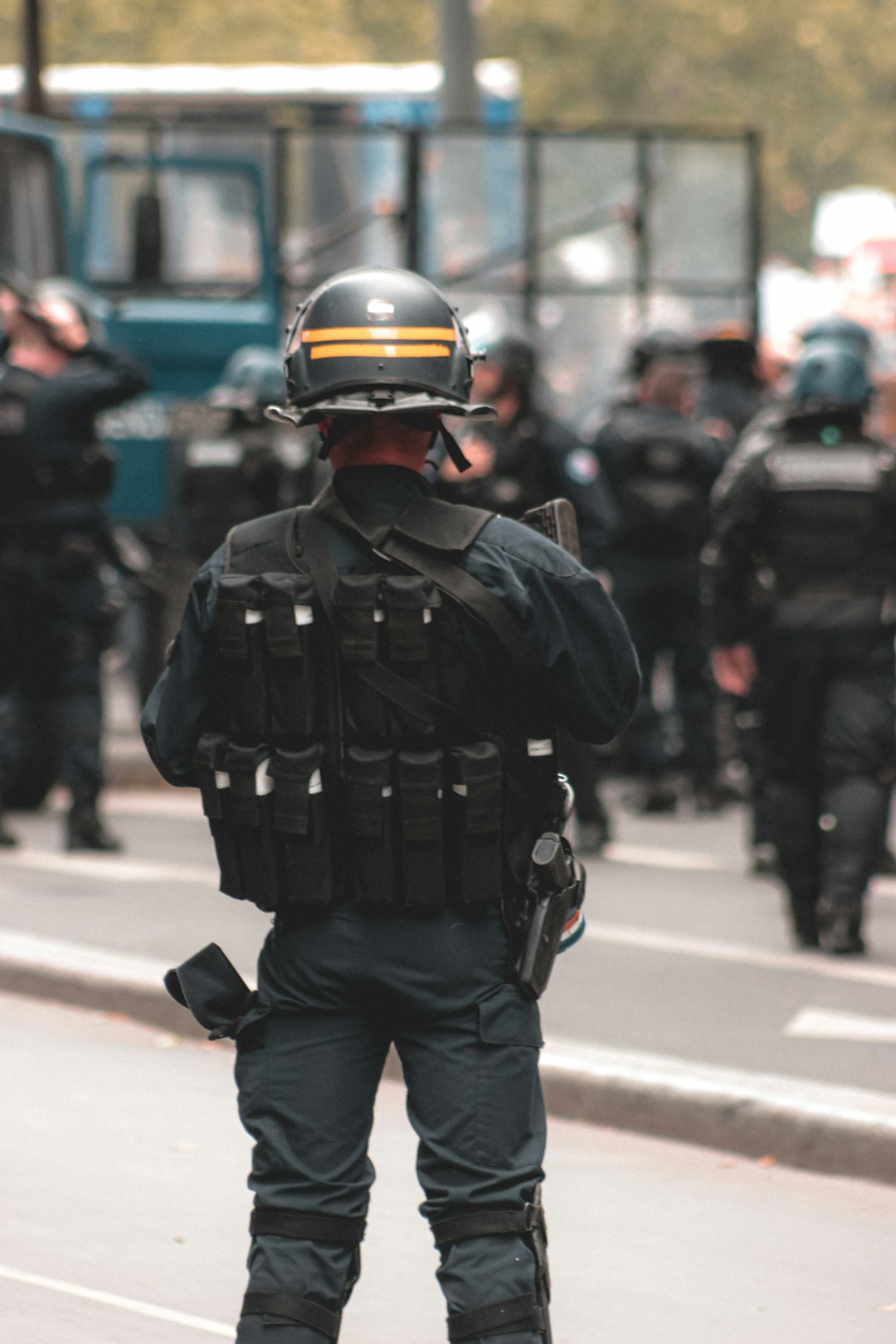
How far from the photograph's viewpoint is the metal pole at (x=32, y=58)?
49.0 feet

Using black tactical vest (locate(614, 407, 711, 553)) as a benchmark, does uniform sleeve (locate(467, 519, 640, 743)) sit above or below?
above

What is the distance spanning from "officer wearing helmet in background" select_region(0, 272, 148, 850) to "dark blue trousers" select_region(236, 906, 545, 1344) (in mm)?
5394

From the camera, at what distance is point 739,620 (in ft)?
25.1

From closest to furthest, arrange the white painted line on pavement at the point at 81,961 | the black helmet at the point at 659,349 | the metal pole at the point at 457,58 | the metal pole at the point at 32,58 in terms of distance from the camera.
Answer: the white painted line on pavement at the point at 81,961
the black helmet at the point at 659,349
the metal pole at the point at 32,58
the metal pole at the point at 457,58

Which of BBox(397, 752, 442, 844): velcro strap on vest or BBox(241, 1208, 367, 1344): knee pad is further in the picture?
BBox(397, 752, 442, 844): velcro strap on vest

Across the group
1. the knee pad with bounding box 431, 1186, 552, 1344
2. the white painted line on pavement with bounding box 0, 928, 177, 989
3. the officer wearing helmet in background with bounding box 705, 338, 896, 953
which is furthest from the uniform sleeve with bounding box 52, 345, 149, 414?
the knee pad with bounding box 431, 1186, 552, 1344

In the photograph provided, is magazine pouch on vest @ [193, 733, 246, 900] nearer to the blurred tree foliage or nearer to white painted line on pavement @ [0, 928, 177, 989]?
white painted line on pavement @ [0, 928, 177, 989]

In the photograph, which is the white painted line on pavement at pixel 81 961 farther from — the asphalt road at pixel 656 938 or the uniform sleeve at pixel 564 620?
the uniform sleeve at pixel 564 620

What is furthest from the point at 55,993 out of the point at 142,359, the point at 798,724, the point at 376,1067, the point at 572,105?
the point at 572,105

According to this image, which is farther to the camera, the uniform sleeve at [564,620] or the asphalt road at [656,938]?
the asphalt road at [656,938]

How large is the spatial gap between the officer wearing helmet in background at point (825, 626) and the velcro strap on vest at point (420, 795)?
4.07 meters

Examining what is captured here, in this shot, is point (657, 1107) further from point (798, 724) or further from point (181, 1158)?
point (798, 724)

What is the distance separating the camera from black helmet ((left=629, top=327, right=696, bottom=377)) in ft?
33.3

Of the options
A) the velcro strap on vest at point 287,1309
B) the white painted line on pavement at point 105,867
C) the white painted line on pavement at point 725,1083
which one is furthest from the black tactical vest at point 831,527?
the velcro strap on vest at point 287,1309
